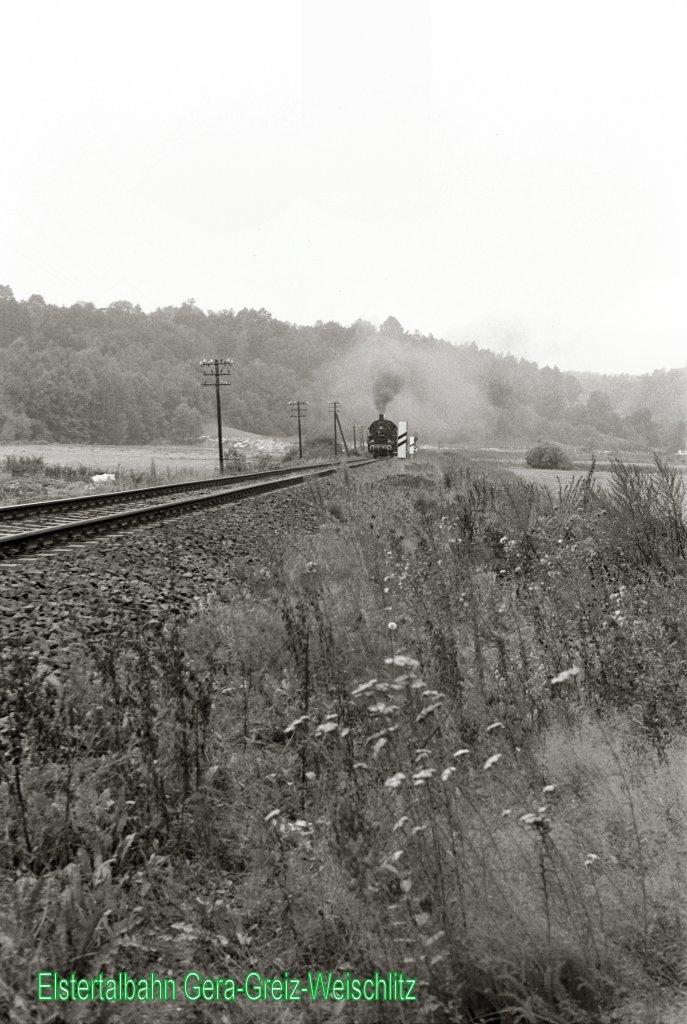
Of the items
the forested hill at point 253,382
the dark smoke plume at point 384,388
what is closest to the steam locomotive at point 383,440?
the dark smoke plume at point 384,388

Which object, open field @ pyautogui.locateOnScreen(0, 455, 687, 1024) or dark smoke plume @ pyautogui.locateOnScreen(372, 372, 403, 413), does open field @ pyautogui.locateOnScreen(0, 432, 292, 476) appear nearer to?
dark smoke plume @ pyautogui.locateOnScreen(372, 372, 403, 413)

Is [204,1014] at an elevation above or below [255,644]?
below

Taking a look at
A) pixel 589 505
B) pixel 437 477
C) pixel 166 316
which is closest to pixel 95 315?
pixel 166 316

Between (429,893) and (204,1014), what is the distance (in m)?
0.79

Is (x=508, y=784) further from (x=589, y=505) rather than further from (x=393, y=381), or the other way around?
(x=393, y=381)

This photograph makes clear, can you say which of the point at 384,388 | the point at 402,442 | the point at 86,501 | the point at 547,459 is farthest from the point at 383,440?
the point at 86,501

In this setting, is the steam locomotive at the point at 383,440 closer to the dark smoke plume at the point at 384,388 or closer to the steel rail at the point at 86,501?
the dark smoke plume at the point at 384,388

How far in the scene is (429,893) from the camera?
2861 millimetres

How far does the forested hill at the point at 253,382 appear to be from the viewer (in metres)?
99.9

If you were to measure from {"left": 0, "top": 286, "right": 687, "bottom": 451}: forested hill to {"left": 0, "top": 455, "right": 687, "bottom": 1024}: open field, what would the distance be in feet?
237

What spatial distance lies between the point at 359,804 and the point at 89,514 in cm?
1066

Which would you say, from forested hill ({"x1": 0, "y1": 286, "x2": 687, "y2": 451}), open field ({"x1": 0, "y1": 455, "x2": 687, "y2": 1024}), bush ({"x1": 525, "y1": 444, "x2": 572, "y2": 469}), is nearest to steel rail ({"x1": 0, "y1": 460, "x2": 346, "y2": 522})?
open field ({"x1": 0, "y1": 455, "x2": 687, "y2": 1024})

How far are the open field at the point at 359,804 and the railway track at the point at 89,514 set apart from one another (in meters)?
2.81

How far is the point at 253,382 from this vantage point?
479 feet
